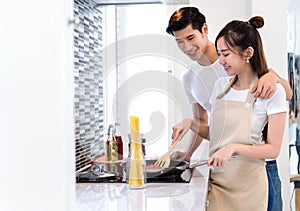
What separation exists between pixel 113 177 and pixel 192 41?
0.70 meters

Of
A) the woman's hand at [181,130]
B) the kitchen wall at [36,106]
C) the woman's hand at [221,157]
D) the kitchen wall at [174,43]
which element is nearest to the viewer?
the kitchen wall at [36,106]

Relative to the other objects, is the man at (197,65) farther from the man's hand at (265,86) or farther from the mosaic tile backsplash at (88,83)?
the mosaic tile backsplash at (88,83)

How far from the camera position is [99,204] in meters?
1.39

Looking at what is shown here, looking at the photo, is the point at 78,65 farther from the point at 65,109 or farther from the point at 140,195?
the point at 65,109

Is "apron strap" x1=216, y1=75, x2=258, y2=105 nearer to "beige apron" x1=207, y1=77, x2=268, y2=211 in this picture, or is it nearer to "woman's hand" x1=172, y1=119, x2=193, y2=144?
"beige apron" x1=207, y1=77, x2=268, y2=211

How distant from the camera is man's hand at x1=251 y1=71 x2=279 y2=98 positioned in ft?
5.52

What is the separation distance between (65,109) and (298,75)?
2.34 m

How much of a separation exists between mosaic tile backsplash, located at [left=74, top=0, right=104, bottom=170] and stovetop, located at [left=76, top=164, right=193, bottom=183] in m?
0.14

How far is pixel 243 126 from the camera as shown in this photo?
1735mm

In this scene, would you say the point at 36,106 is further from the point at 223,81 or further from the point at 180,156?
the point at 180,156

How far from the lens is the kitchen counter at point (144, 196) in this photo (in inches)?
52.7

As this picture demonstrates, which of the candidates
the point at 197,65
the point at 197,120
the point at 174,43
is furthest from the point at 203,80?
the point at 174,43

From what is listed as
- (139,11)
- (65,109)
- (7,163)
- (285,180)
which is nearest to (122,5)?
(139,11)

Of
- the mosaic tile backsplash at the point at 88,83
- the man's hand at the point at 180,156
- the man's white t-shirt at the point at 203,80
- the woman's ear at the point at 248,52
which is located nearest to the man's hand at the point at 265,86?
the woman's ear at the point at 248,52
